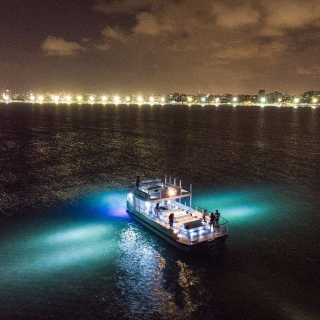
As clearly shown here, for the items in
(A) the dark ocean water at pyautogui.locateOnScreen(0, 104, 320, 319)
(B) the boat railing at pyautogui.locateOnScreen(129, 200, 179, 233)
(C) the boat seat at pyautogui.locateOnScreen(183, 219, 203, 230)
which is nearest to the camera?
(A) the dark ocean water at pyautogui.locateOnScreen(0, 104, 320, 319)

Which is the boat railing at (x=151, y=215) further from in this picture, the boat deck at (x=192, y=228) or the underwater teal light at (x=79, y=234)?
the underwater teal light at (x=79, y=234)

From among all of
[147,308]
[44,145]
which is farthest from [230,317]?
[44,145]

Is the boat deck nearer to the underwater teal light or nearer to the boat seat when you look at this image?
the boat seat

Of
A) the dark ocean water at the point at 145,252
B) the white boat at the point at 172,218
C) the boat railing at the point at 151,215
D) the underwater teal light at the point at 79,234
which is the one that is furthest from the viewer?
the underwater teal light at the point at 79,234

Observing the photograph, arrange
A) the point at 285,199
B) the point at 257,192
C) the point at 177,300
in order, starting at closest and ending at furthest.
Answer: the point at 177,300 < the point at 285,199 < the point at 257,192

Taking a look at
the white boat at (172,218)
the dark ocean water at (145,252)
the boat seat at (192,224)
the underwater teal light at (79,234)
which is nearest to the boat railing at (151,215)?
the white boat at (172,218)

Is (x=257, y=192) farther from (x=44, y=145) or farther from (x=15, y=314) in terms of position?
(x=44, y=145)

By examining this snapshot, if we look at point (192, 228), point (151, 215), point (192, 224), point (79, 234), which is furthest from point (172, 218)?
point (79, 234)

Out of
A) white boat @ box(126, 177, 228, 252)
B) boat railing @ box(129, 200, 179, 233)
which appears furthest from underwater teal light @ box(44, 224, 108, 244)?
white boat @ box(126, 177, 228, 252)
